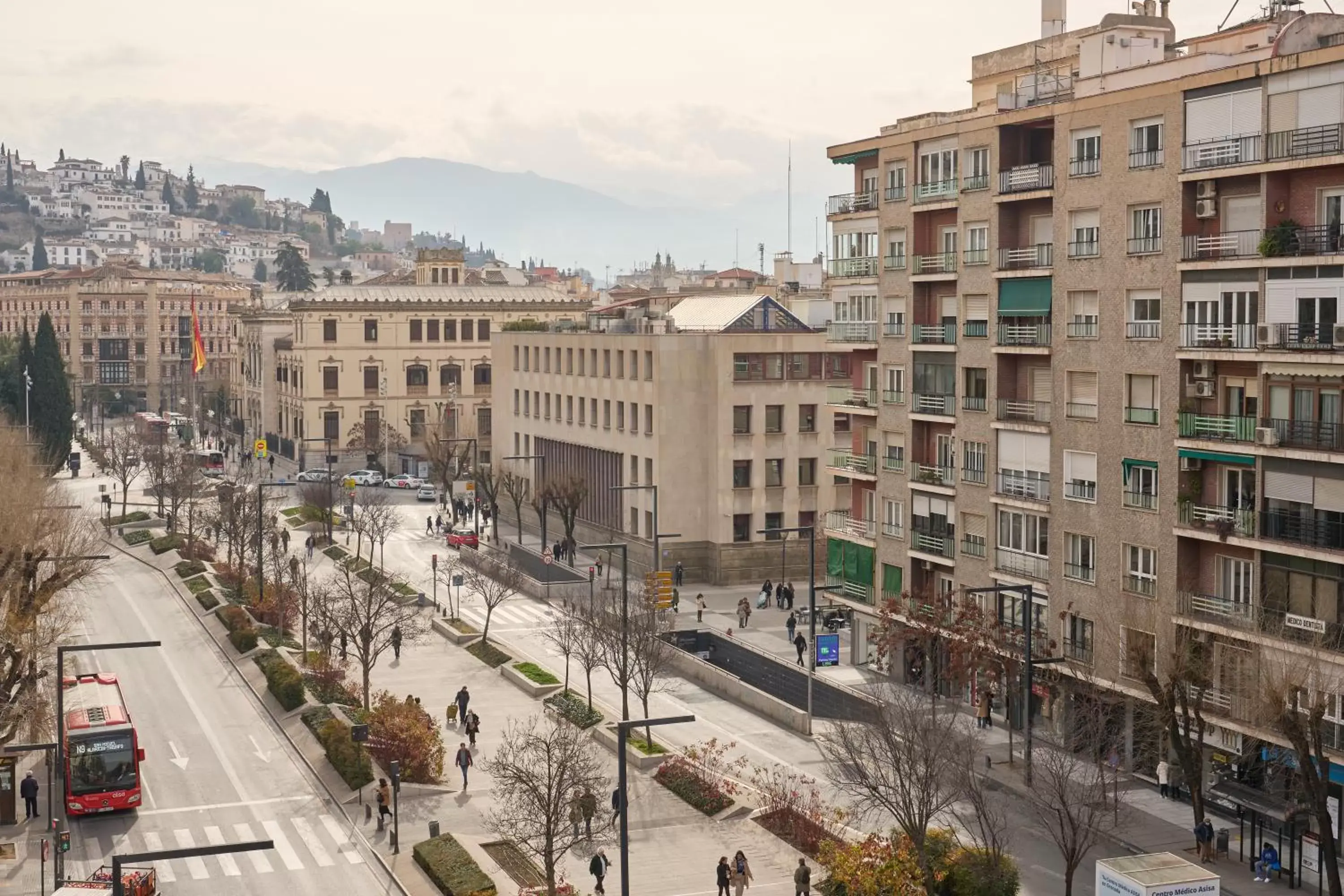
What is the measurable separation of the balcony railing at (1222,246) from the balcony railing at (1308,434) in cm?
434

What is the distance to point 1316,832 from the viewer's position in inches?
1524

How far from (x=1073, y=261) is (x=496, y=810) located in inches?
909

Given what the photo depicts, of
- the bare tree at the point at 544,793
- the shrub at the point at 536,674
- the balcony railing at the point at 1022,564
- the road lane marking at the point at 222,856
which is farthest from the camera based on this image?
the shrub at the point at 536,674

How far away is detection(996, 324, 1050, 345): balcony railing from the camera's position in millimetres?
50719

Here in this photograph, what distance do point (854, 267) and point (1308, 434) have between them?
23.1m

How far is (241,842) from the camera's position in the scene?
40344mm

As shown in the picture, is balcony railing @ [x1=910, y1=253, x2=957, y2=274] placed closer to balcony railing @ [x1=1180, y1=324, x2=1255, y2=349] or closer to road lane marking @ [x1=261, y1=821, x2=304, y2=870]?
balcony railing @ [x1=1180, y1=324, x2=1255, y2=349]

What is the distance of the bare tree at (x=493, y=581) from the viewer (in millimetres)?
67875

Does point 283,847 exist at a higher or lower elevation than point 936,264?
lower

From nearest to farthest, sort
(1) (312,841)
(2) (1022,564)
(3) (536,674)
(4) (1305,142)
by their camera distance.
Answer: (4) (1305,142) < (1) (312,841) < (2) (1022,564) < (3) (536,674)

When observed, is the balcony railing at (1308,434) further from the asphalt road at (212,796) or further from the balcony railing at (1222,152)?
the asphalt road at (212,796)

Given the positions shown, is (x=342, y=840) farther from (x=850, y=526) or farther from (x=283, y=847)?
(x=850, y=526)

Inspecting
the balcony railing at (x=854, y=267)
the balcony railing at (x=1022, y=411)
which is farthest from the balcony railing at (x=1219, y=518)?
the balcony railing at (x=854, y=267)

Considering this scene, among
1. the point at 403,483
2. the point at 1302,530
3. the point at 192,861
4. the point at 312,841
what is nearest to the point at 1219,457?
the point at 1302,530
